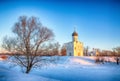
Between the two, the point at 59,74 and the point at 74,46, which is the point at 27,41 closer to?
the point at 59,74

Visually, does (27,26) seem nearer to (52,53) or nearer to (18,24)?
(18,24)

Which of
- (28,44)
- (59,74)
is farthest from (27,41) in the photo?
(59,74)

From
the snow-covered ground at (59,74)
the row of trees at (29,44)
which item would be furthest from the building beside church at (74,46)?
the row of trees at (29,44)

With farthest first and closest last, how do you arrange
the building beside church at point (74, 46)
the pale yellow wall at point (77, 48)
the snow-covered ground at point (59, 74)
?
the pale yellow wall at point (77, 48)
the building beside church at point (74, 46)
the snow-covered ground at point (59, 74)

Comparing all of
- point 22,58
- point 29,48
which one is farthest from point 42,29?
point 22,58

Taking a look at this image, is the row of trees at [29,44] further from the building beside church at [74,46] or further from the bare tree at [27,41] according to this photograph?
the building beside church at [74,46]

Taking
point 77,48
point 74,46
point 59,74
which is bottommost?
point 59,74

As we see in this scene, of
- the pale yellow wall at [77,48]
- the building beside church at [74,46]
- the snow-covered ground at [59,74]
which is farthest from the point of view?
the pale yellow wall at [77,48]

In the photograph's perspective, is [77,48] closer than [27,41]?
No

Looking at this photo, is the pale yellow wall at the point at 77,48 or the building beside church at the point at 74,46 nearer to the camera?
the building beside church at the point at 74,46

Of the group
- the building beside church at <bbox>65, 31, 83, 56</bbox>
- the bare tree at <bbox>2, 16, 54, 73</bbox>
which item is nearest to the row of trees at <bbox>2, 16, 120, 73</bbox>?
the bare tree at <bbox>2, 16, 54, 73</bbox>

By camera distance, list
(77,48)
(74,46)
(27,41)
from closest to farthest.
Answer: (27,41) < (74,46) < (77,48)

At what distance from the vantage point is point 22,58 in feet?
42.0

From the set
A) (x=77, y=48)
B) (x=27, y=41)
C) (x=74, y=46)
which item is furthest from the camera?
(x=77, y=48)
